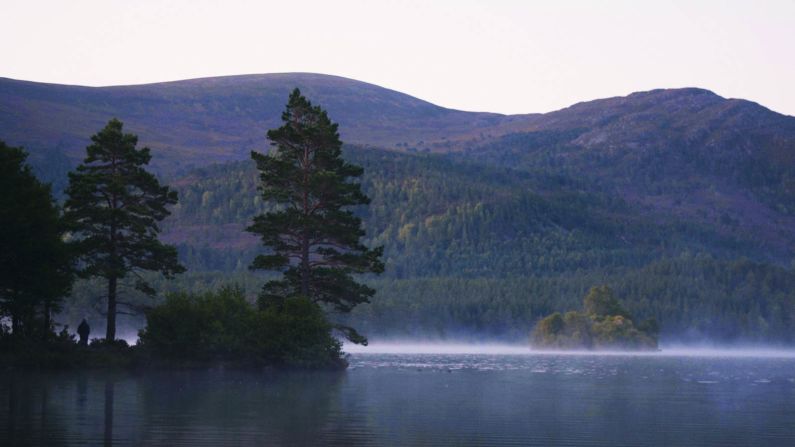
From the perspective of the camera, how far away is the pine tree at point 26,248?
60.9 meters

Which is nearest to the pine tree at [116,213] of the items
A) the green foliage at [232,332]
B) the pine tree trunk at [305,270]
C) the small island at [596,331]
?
the green foliage at [232,332]

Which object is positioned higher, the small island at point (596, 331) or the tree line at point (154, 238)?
the tree line at point (154, 238)

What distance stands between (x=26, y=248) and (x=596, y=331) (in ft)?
393

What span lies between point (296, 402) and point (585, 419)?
452 inches

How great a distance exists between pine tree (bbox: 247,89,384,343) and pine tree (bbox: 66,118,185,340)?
686 centimetres

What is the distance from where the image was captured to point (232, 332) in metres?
71.8

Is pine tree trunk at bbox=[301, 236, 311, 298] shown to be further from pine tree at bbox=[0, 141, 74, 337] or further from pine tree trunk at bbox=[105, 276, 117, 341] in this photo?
pine tree at bbox=[0, 141, 74, 337]

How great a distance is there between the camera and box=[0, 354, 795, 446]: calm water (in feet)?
115

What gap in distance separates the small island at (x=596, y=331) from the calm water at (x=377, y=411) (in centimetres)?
10168

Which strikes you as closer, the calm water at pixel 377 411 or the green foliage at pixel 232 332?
the calm water at pixel 377 411

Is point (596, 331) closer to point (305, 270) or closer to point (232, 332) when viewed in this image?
point (305, 270)

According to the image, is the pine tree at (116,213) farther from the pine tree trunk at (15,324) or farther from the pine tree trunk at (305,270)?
the pine tree trunk at (305,270)

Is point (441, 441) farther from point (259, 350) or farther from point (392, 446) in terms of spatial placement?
point (259, 350)

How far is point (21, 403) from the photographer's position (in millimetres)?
41781
